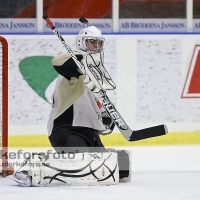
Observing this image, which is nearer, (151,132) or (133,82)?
(151,132)

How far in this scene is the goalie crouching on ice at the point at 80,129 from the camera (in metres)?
5.00

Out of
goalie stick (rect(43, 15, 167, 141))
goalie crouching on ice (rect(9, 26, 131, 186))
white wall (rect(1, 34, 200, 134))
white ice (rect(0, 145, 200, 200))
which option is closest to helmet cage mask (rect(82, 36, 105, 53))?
goalie crouching on ice (rect(9, 26, 131, 186))

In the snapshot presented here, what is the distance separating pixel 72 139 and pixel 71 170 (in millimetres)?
292

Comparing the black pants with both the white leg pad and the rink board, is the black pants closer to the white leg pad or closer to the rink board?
the white leg pad

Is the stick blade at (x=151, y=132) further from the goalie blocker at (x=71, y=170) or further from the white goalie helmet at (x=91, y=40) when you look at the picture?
the white goalie helmet at (x=91, y=40)

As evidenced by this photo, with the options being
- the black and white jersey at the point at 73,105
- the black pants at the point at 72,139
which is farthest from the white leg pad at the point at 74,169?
the black and white jersey at the point at 73,105

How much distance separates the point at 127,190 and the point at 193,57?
3.19 metres

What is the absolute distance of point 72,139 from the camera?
523 centimetres

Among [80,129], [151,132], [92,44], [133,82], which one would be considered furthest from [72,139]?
[133,82]

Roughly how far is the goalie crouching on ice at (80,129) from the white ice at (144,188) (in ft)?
0.25

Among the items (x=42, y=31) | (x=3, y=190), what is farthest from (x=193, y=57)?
(x=3, y=190)

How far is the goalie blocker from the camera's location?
16.3ft

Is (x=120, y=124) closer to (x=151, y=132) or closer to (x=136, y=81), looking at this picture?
(x=151, y=132)

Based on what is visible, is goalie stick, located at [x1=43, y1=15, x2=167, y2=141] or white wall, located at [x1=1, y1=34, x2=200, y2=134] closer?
goalie stick, located at [x1=43, y1=15, x2=167, y2=141]
